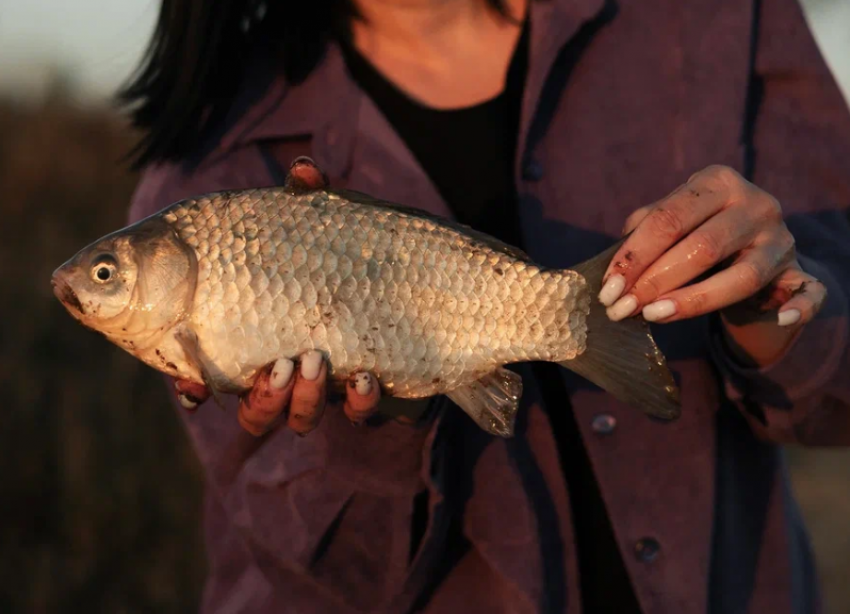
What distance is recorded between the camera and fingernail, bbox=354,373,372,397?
156cm

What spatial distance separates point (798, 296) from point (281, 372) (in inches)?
33.0

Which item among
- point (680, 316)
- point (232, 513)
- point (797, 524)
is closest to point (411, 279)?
point (680, 316)

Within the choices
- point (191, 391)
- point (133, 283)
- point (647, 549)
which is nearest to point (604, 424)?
A: point (647, 549)

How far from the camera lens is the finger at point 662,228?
154cm

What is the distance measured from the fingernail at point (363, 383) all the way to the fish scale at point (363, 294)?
0.02m

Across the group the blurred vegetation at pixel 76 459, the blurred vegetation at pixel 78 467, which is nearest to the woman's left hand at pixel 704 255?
the blurred vegetation at pixel 78 467

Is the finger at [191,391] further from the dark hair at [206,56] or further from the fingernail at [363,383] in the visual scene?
the dark hair at [206,56]

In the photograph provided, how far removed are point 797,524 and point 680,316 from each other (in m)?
A: 0.75

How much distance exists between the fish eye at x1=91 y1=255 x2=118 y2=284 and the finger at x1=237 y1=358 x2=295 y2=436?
A: 29 centimetres

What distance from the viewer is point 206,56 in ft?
6.97

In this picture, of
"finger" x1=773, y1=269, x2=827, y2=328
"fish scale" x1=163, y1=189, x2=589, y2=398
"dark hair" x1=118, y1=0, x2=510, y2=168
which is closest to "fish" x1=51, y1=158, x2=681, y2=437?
"fish scale" x1=163, y1=189, x2=589, y2=398

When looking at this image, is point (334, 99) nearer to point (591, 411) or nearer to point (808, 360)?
point (591, 411)

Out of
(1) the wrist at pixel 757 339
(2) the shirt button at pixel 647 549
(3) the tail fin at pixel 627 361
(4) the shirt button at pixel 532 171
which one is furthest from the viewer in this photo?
(4) the shirt button at pixel 532 171

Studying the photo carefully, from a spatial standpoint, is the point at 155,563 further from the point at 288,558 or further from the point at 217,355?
the point at 217,355
